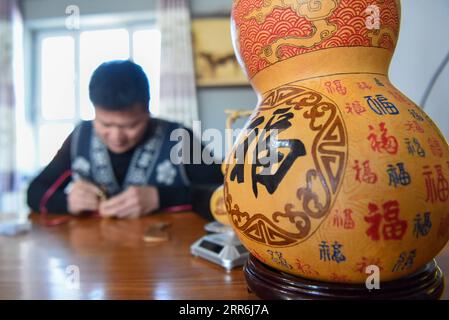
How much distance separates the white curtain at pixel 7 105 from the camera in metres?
3.32

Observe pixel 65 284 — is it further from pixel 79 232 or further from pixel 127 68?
pixel 127 68

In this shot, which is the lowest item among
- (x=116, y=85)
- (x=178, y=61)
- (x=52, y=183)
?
(x=52, y=183)

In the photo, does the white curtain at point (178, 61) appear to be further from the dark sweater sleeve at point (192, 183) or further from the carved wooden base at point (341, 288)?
the carved wooden base at point (341, 288)

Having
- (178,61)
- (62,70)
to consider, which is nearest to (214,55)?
(178,61)

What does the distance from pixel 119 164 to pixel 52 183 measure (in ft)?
1.13

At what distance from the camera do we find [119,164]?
145 cm

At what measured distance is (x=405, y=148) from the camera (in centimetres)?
31

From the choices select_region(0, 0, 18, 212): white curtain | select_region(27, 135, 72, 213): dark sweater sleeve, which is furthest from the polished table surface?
select_region(0, 0, 18, 212): white curtain

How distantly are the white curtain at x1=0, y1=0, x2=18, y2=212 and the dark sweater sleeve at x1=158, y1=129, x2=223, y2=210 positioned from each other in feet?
8.84

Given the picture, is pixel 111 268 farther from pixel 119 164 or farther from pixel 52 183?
pixel 52 183

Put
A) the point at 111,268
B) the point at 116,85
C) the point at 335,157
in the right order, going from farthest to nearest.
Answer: the point at 116,85 → the point at 111,268 → the point at 335,157

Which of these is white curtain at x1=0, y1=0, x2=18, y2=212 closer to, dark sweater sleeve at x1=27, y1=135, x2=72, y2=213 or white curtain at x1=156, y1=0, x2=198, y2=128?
white curtain at x1=156, y1=0, x2=198, y2=128

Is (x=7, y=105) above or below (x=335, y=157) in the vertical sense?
above
